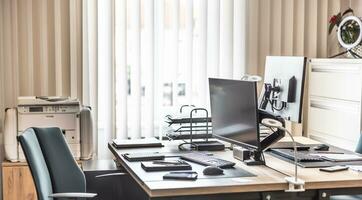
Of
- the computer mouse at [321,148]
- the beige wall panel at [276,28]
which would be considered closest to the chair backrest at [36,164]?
the computer mouse at [321,148]

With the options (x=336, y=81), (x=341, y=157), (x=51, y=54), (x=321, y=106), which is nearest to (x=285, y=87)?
(x=341, y=157)

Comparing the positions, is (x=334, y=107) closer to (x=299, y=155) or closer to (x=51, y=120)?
(x=299, y=155)

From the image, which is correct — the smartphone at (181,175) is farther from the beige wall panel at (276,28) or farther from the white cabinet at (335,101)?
the beige wall panel at (276,28)

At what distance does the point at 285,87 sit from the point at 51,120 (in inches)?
81.4

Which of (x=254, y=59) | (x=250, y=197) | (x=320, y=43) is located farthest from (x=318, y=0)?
(x=250, y=197)

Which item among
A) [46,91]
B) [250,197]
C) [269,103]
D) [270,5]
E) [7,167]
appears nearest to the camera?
[250,197]

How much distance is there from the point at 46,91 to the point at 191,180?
2.47 metres

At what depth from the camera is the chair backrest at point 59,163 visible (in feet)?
10.9

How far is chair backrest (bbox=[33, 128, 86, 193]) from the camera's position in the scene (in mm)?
3312

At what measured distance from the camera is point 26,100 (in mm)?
4527

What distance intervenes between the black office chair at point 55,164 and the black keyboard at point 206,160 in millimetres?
654

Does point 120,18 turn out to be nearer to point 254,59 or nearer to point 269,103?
point 254,59

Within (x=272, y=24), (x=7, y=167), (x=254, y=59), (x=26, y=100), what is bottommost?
(x=7, y=167)

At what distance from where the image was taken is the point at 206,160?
3.36m
